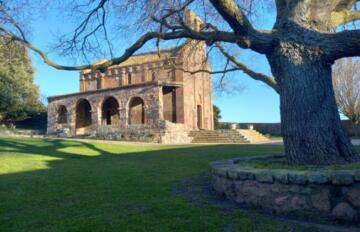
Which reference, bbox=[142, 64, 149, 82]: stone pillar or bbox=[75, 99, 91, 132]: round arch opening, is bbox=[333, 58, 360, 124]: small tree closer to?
bbox=[142, 64, 149, 82]: stone pillar

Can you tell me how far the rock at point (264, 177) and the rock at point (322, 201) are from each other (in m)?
0.62

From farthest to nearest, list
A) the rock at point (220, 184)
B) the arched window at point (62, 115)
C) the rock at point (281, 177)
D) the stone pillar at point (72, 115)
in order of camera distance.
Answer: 1. the arched window at point (62, 115)
2. the stone pillar at point (72, 115)
3. the rock at point (220, 184)
4. the rock at point (281, 177)

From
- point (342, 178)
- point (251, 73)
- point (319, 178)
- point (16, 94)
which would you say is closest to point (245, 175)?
point (319, 178)

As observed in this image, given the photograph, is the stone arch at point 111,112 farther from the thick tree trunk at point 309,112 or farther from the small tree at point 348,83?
the thick tree trunk at point 309,112

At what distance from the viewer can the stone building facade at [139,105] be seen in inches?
1091

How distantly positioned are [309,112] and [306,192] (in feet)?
6.42

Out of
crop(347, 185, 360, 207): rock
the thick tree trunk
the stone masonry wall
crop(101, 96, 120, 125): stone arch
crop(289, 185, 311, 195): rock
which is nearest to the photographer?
crop(347, 185, 360, 207): rock

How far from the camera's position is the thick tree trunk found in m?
6.19

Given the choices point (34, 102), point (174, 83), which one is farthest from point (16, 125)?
point (174, 83)

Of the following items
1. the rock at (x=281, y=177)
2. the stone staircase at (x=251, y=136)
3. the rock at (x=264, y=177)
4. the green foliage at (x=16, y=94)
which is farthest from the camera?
the green foliage at (x=16, y=94)

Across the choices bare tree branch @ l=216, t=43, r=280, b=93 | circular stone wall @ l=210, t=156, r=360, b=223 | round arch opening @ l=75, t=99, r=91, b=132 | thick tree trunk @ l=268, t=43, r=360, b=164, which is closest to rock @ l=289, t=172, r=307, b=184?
circular stone wall @ l=210, t=156, r=360, b=223

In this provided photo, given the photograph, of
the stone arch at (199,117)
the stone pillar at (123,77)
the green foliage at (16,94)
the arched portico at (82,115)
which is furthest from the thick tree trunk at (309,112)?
the green foliage at (16,94)

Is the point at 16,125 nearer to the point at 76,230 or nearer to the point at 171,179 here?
the point at 171,179

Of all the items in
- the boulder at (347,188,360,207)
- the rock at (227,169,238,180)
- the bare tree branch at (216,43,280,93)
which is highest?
the bare tree branch at (216,43,280,93)
